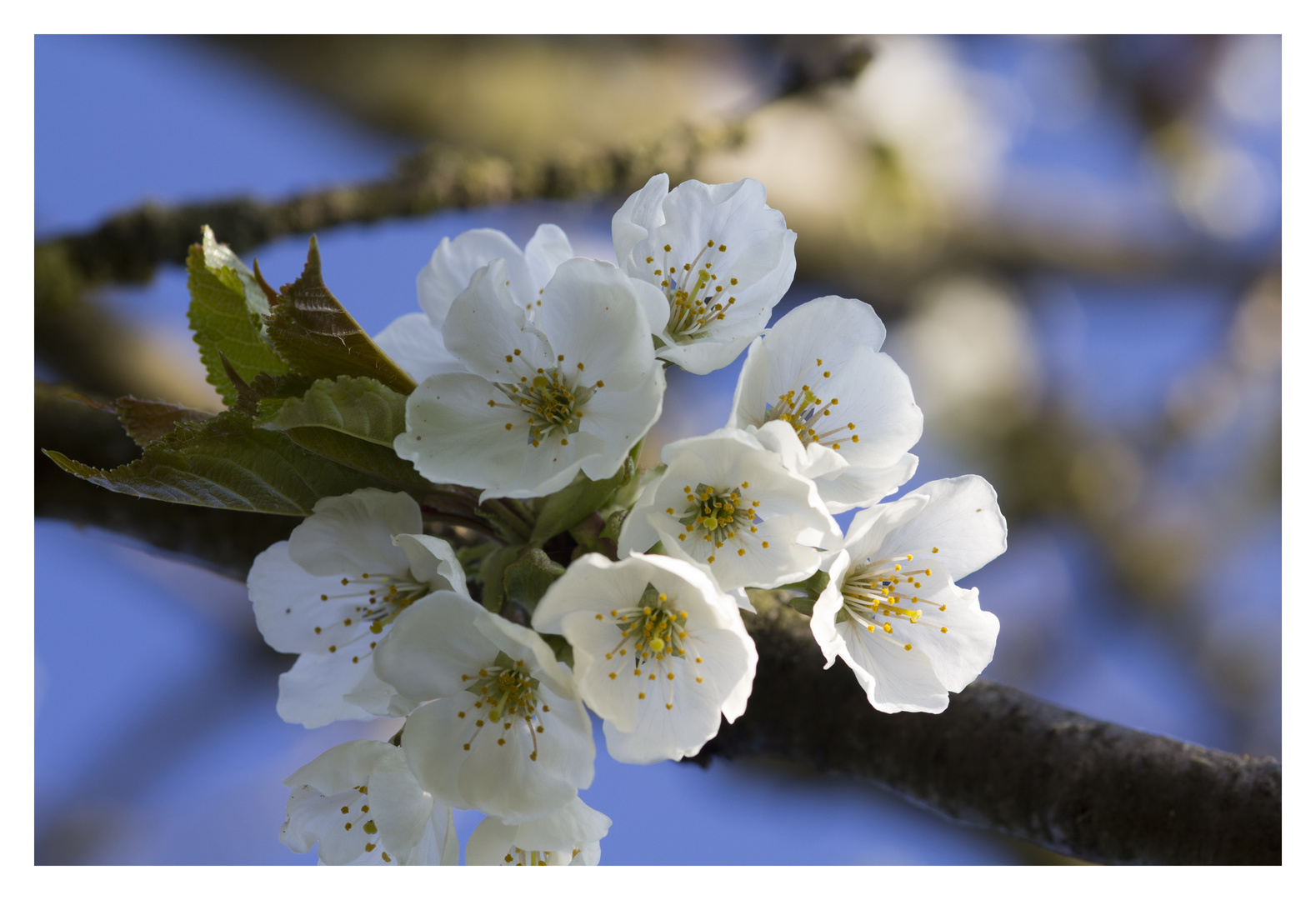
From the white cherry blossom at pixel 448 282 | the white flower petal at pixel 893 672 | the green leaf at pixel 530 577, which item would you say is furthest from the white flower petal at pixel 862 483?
the white cherry blossom at pixel 448 282

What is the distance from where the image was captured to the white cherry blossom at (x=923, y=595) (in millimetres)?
685

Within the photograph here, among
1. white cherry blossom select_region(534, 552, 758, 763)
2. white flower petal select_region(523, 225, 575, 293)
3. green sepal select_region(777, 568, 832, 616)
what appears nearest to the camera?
white cherry blossom select_region(534, 552, 758, 763)

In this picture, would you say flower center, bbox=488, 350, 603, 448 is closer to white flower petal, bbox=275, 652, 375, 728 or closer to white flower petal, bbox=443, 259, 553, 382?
white flower petal, bbox=443, 259, 553, 382

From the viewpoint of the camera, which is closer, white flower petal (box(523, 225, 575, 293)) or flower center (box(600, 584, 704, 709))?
flower center (box(600, 584, 704, 709))

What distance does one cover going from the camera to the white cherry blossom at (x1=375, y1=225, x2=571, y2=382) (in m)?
0.80

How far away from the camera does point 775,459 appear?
1.95 feet

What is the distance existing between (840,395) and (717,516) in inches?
6.2

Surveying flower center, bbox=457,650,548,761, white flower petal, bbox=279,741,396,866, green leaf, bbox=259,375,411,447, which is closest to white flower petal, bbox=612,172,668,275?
green leaf, bbox=259,375,411,447

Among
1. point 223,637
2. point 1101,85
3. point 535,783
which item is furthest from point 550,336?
point 1101,85

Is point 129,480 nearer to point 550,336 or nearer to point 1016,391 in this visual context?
point 550,336

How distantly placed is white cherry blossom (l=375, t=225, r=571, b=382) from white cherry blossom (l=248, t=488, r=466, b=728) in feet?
0.53

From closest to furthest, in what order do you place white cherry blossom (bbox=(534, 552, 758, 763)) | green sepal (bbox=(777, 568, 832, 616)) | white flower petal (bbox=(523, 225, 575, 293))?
white cherry blossom (bbox=(534, 552, 758, 763)), green sepal (bbox=(777, 568, 832, 616)), white flower petal (bbox=(523, 225, 575, 293))

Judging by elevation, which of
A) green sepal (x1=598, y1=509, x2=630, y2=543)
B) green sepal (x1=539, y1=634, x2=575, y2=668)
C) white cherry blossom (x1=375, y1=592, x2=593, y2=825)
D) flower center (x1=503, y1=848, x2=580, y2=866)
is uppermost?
green sepal (x1=598, y1=509, x2=630, y2=543)

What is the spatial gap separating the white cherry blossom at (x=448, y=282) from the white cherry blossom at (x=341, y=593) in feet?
0.53
